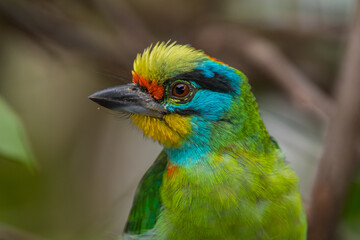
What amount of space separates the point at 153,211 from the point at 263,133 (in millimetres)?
621

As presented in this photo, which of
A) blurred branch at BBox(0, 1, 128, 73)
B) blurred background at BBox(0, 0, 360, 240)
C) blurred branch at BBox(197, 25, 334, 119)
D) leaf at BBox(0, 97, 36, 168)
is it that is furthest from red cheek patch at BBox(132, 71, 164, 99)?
blurred branch at BBox(0, 1, 128, 73)

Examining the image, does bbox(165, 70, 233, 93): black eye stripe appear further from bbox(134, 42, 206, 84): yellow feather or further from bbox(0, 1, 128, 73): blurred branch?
bbox(0, 1, 128, 73): blurred branch

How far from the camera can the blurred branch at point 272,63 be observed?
11.1ft

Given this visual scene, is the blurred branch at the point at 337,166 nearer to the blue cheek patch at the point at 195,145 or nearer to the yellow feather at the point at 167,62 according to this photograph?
the blue cheek patch at the point at 195,145

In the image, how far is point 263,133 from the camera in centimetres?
241

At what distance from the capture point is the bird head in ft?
7.41

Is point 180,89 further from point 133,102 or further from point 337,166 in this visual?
point 337,166

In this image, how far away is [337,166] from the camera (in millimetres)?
2865

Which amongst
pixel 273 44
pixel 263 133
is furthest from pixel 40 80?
pixel 263 133

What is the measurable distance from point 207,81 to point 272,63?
1509 millimetres

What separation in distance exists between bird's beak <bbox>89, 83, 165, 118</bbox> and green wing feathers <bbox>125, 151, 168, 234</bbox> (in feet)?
1.06

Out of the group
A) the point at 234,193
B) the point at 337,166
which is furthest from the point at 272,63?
the point at 234,193

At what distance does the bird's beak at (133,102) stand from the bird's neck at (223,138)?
18 cm

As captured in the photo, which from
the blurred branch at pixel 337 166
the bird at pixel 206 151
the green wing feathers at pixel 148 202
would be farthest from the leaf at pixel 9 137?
the blurred branch at pixel 337 166
